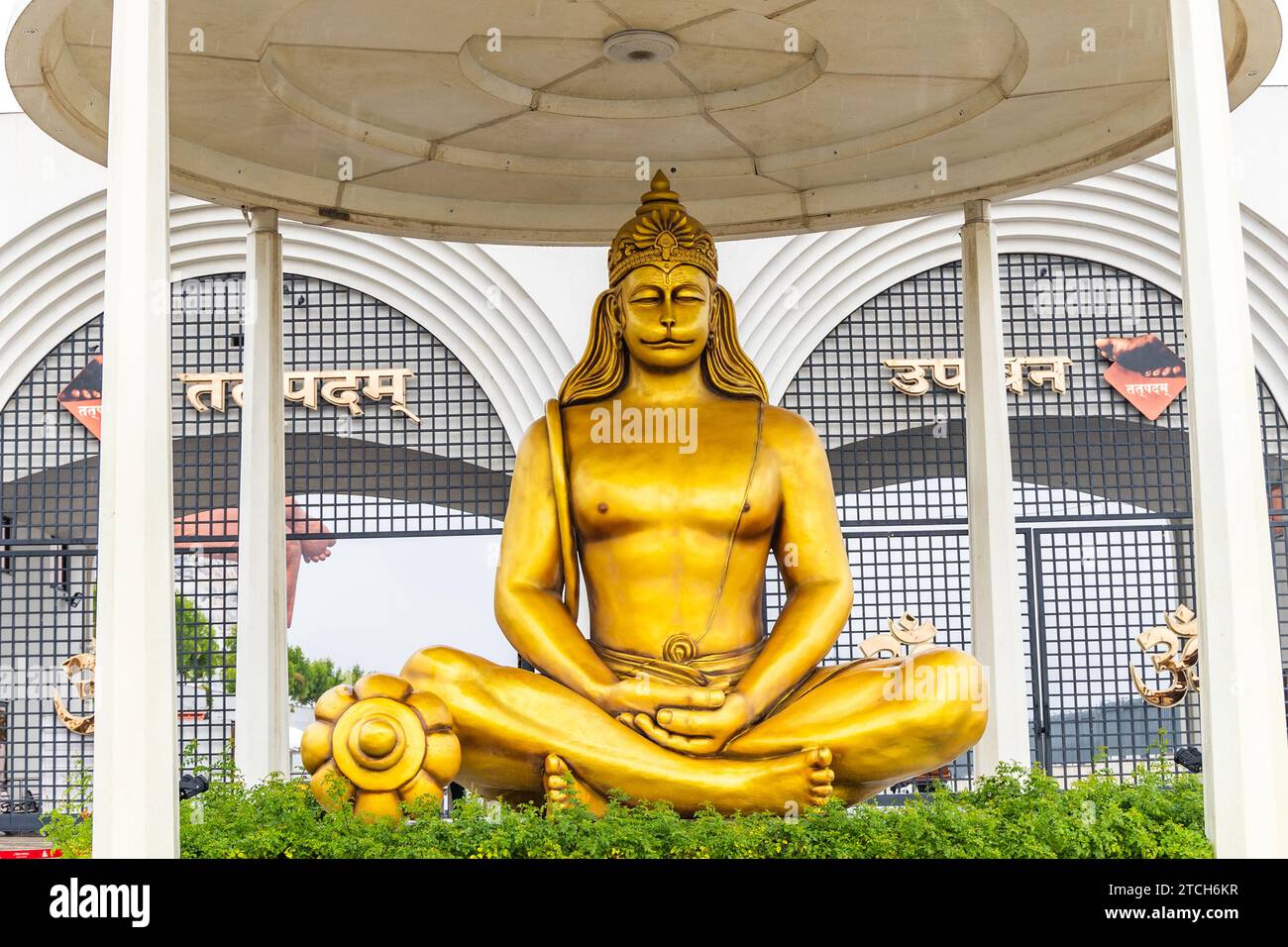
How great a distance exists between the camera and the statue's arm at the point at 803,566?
646cm

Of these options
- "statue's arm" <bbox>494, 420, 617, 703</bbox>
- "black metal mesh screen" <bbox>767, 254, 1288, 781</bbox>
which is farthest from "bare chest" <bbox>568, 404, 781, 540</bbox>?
"black metal mesh screen" <bbox>767, 254, 1288, 781</bbox>

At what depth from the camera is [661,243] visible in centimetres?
702

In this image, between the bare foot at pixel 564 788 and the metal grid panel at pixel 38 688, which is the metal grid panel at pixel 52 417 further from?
the bare foot at pixel 564 788

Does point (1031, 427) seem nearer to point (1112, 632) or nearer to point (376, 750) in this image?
point (1112, 632)

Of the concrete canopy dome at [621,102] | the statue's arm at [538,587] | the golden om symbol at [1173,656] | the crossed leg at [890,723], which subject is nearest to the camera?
the crossed leg at [890,723]

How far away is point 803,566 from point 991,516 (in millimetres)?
1568

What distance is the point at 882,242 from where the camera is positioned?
15586 mm

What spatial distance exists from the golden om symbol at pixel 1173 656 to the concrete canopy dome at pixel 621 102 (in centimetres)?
769

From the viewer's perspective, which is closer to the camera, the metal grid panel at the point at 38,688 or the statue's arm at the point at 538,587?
the statue's arm at the point at 538,587

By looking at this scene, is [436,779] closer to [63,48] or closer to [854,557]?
[63,48]

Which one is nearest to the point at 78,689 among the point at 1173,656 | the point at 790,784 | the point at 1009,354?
the point at 1009,354

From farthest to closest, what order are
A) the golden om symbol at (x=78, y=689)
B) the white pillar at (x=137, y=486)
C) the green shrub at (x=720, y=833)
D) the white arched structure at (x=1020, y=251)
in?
the white arched structure at (x=1020, y=251)
the golden om symbol at (x=78, y=689)
the green shrub at (x=720, y=833)
the white pillar at (x=137, y=486)

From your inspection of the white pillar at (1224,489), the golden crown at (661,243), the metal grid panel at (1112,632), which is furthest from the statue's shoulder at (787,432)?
the metal grid panel at (1112,632)

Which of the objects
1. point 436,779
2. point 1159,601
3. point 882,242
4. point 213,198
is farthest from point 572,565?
point 1159,601
